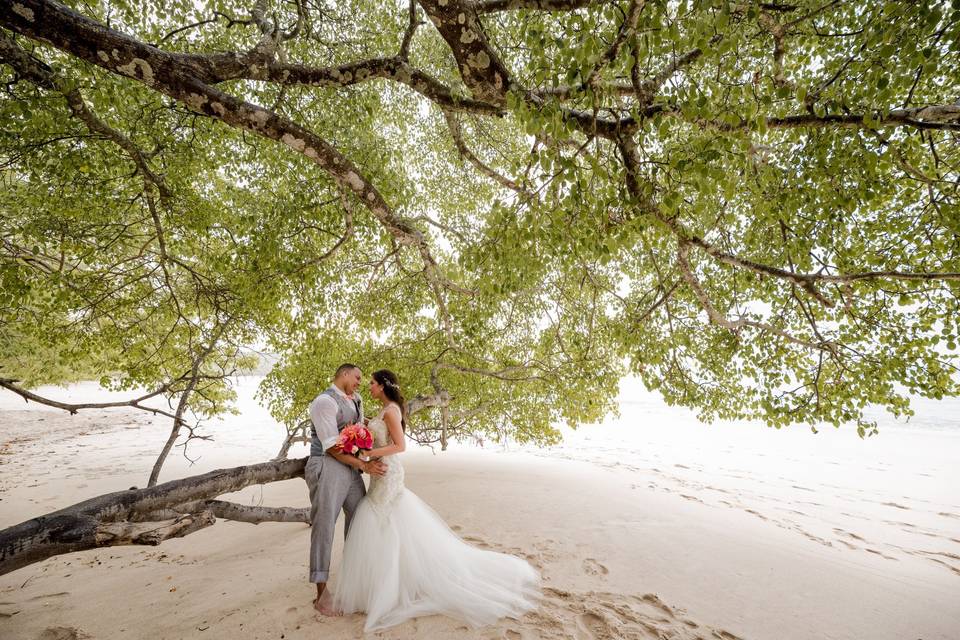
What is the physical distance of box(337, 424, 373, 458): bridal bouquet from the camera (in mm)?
4340

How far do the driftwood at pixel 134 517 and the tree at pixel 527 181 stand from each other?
9.66 ft

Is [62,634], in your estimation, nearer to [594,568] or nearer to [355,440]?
[355,440]

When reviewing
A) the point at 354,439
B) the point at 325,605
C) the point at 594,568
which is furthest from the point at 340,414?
the point at 594,568

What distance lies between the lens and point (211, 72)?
4.44 metres

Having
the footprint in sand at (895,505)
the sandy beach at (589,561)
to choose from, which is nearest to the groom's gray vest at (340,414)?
the sandy beach at (589,561)

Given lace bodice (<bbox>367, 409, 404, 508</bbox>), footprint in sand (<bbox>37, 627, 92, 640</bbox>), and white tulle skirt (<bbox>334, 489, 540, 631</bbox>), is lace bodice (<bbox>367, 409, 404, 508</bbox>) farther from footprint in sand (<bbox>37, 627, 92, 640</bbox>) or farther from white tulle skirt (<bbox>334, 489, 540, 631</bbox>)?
footprint in sand (<bbox>37, 627, 92, 640</bbox>)

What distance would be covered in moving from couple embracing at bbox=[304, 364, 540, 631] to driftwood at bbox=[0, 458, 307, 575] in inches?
28.4

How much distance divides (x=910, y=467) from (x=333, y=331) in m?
28.4

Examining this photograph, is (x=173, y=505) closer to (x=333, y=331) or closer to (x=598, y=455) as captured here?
(x=333, y=331)

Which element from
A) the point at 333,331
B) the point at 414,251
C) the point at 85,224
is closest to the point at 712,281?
the point at 414,251

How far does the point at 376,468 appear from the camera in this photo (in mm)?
4562

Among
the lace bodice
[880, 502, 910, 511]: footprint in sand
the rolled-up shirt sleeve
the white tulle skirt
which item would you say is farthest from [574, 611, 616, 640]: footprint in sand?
[880, 502, 910, 511]: footprint in sand

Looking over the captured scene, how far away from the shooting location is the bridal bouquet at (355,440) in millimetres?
4340

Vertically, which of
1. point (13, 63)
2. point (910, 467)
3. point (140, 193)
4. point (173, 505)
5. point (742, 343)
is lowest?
point (910, 467)
